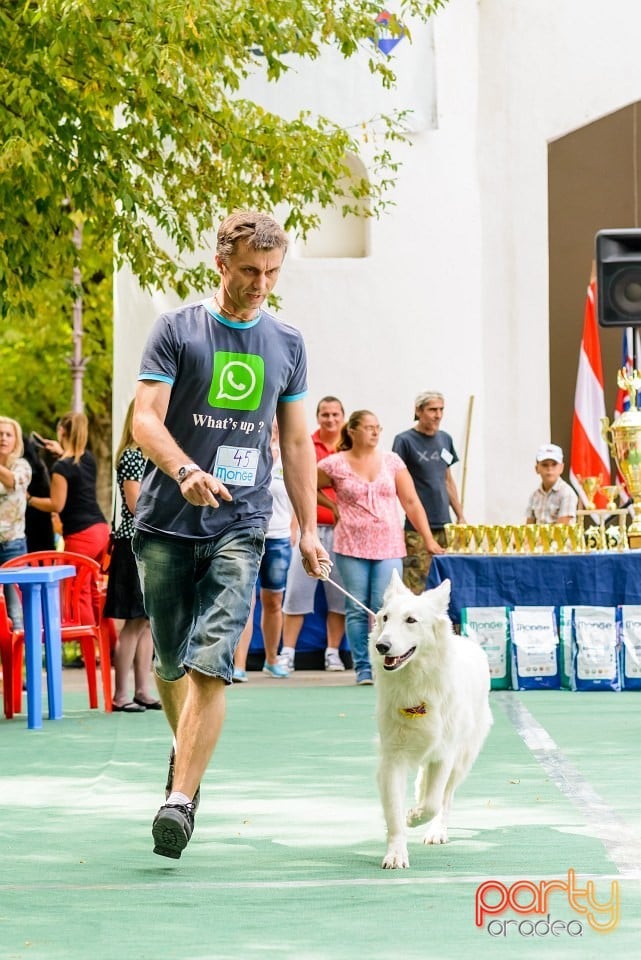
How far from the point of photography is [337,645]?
46.2 feet

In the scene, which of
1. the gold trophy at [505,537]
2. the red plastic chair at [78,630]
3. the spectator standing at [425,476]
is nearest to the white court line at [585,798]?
the gold trophy at [505,537]

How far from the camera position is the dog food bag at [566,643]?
12.2m

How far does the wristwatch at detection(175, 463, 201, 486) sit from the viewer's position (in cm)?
533

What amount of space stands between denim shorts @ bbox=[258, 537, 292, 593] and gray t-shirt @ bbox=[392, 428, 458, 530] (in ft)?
4.69

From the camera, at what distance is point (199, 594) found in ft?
18.9

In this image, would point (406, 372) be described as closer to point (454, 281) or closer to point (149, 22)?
point (454, 281)

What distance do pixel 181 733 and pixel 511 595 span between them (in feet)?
23.4

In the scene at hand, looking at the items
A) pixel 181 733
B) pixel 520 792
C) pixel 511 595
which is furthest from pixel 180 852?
pixel 511 595

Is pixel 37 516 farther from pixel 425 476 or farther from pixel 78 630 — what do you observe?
pixel 425 476

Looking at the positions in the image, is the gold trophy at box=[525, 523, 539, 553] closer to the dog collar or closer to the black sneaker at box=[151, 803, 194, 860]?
the dog collar

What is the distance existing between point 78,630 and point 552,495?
14.2ft

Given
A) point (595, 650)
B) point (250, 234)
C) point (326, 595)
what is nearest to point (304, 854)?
point (250, 234)

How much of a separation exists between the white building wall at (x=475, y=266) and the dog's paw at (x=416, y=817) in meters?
12.2

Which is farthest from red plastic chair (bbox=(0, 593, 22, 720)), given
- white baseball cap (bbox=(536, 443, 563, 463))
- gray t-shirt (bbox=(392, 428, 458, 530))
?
white baseball cap (bbox=(536, 443, 563, 463))
